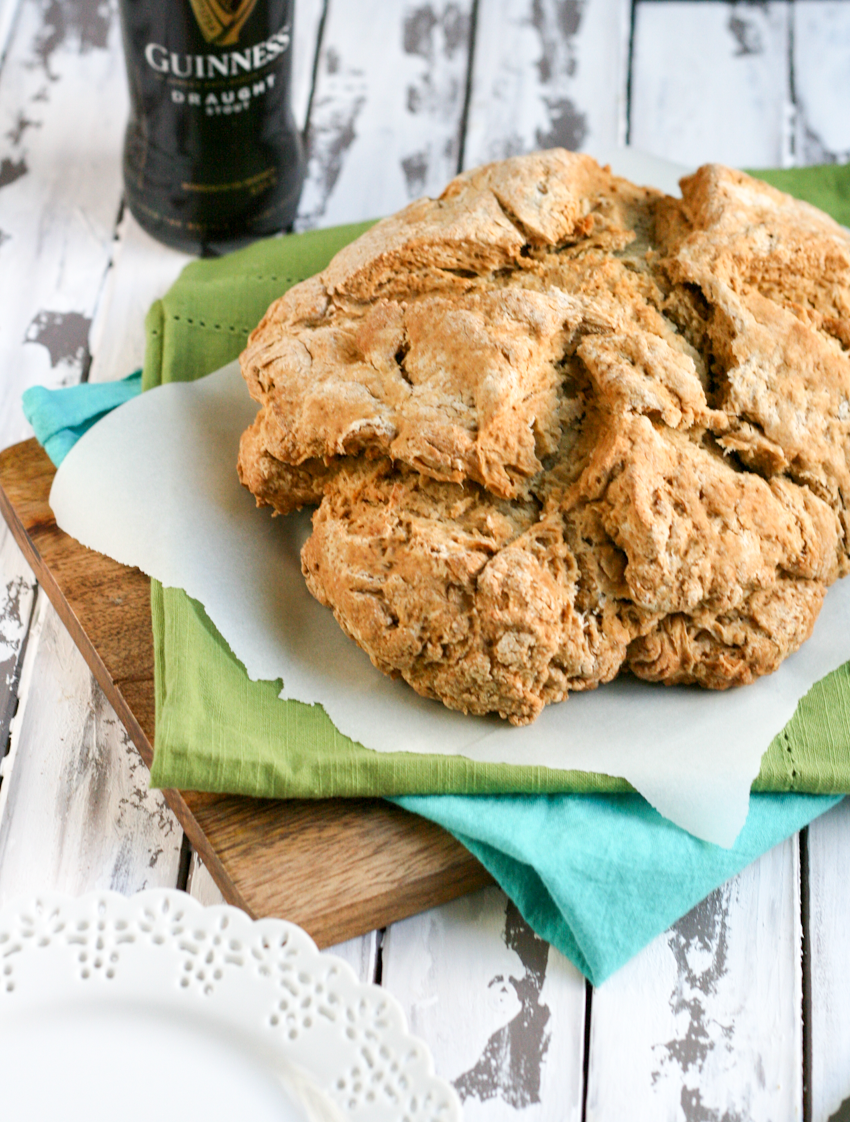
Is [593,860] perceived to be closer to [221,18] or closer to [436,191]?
[221,18]

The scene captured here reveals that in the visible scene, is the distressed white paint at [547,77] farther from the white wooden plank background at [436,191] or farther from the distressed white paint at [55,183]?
the distressed white paint at [55,183]

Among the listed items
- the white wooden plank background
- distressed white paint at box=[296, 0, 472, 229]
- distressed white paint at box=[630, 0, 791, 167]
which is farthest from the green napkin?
distressed white paint at box=[630, 0, 791, 167]

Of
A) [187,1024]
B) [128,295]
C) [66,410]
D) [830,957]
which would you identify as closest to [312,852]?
[187,1024]

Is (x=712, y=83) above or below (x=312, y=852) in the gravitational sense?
above

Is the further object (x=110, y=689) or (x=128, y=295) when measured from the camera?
(x=128, y=295)

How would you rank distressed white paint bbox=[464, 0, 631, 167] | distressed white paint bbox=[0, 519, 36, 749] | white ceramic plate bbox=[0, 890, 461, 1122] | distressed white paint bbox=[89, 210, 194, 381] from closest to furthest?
white ceramic plate bbox=[0, 890, 461, 1122] → distressed white paint bbox=[0, 519, 36, 749] → distressed white paint bbox=[89, 210, 194, 381] → distressed white paint bbox=[464, 0, 631, 167]

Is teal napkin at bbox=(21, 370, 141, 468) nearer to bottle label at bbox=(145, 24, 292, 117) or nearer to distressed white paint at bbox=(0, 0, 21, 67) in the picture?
bottle label at bbox=(145, 24, 292, 117)
